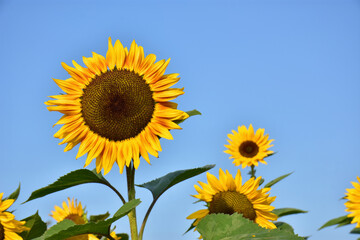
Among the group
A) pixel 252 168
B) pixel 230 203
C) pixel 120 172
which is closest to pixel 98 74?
pixel 120 172

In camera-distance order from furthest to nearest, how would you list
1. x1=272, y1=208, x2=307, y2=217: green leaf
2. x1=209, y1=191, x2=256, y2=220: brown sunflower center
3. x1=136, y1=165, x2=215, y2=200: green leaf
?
1. x1=272, y1=208, x2=307, y2=217: green leaf
2. x1=209, y1=191, x2=256, y2=220: brown sunflower center
3. x1=136, y1=165, x2=215, y2=200: green leaf

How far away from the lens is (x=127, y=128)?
248cm

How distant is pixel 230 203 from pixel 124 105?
1.65 metres

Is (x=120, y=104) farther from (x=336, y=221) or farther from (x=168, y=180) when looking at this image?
(x=336, y=221)

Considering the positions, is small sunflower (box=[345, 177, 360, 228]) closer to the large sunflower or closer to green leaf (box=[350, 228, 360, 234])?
green leaf (box=[350, 228, 360, 234])

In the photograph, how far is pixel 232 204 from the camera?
12.1 ft

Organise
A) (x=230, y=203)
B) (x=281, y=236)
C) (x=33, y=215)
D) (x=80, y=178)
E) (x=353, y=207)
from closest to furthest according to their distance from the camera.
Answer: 1. (x=281, y=236)
2. (x=80, y=178)
3. (x=33, y=215)
4. (x=230, y=203)
5. (x=353, y=207)

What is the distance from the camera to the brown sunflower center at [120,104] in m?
2.48

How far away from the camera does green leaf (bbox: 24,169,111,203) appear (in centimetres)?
209

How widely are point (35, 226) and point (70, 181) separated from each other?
872 mm

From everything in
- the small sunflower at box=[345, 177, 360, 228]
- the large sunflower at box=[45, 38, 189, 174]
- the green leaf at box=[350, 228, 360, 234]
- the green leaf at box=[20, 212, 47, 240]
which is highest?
the small sunflower at box=[345, 177, 360, 228]

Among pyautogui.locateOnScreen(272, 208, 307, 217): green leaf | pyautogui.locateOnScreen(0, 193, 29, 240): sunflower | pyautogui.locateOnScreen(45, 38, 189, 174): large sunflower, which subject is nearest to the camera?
pyautogui.locateOnScreen(45, 38, 189, 174): large sunflower

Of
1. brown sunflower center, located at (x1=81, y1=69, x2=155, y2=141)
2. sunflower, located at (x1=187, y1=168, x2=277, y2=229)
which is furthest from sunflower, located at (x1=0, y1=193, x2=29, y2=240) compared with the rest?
sunflower, located at (x1=187, y1=168, x2=277, y2=229)

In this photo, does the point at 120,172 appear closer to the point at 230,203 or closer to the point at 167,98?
the point at 167,98
